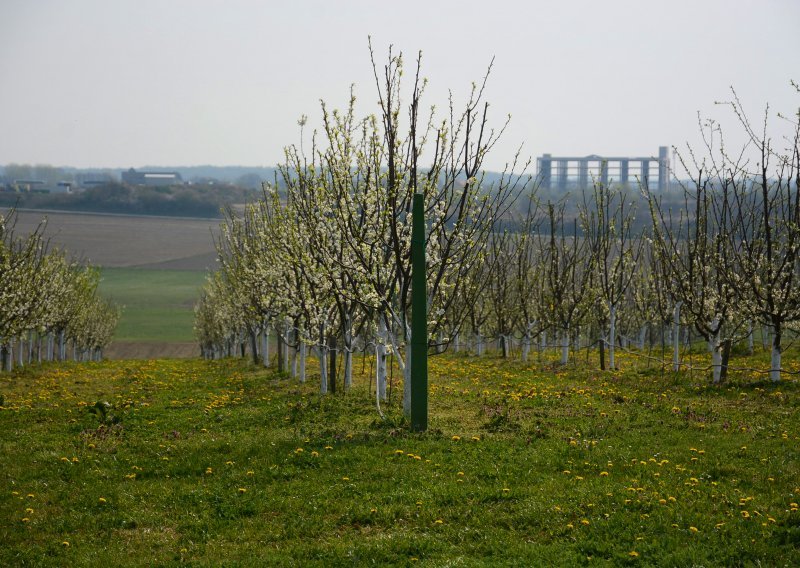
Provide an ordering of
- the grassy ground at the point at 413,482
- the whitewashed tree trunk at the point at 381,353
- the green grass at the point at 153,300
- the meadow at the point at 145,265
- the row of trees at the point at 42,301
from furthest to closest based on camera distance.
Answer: the green grass at the point at 153,300 → the meadow at the point at 145,265 → the row of trees at the point at 42,301 → the whitewashed tree trunk at the point at 381,353 → the grassy ground at the point at 413,482

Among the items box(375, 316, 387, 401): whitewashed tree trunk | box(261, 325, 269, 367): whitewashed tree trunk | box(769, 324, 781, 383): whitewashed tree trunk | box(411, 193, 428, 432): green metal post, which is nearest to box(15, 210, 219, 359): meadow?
box(261, 325, 269, 367): whitewashed tree trunk

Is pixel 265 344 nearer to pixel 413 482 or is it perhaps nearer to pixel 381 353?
pixel 381 353

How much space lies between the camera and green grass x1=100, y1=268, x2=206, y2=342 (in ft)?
324

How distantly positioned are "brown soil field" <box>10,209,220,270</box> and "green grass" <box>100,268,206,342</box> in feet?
21.9

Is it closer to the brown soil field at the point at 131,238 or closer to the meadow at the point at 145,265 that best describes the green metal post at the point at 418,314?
the meadow at the point at 145,265

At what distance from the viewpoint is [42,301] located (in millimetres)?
36906

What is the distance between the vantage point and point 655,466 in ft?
42.9

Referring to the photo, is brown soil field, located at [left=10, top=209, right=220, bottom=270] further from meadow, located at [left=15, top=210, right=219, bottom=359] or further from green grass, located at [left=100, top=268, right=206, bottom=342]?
green grass, located at [left=100, top=268, right=206, bottom=342]

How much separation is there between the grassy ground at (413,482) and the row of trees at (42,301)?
1138 cm

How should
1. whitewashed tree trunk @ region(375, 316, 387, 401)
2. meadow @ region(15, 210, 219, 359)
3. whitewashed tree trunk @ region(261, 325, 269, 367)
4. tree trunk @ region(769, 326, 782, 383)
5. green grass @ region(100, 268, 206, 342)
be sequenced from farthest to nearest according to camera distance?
green grass @ region(100, 268, 206, 342) → meadow @ region(15, 210, 219, 359) → whitewashed tree trunk @ region(261, 325, 269, 367) → tree trunk @ region(769, 326, 782, 383) → whitewashed tree trunk @ region(375, 316, 387, 401)

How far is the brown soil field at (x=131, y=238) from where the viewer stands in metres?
152

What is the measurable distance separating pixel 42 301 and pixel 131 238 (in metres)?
139

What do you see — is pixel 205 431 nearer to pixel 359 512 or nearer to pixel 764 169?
pixel 359 512

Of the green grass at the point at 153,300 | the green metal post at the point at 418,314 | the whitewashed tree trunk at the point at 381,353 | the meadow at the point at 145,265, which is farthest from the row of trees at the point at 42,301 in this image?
the green grass at the point at 153,300
